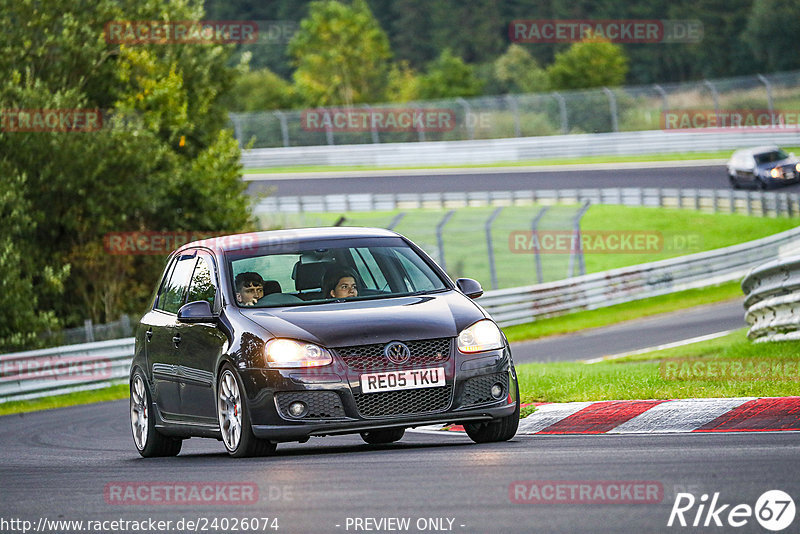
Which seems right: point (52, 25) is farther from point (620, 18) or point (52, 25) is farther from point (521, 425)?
point (620, 18)

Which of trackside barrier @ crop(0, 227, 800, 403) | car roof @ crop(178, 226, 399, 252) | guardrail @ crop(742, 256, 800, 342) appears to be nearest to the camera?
car roof @ crop(178, 226, 399, 252)

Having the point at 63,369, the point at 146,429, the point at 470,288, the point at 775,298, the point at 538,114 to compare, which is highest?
the point at 470,288

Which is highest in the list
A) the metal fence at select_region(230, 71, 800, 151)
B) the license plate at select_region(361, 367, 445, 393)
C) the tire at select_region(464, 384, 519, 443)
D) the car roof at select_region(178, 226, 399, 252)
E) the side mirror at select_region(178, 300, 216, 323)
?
the car roof at select_region(178, 226, 399, 252)

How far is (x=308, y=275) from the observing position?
993cm

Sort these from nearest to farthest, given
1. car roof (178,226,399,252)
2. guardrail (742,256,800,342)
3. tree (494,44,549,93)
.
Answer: car roof (178,226,399,252) < guardrail (742,256,800,342) < tree (494,44,549,93)

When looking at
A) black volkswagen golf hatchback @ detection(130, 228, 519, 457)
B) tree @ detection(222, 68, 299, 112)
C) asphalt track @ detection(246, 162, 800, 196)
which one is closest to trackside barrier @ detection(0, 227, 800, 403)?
asphalt track @ detection(246, 162, 800, 196)

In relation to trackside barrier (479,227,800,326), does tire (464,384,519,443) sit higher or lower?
higher

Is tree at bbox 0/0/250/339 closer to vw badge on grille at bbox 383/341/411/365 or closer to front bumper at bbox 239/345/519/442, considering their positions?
front bumper at bbox 239/345/519/442

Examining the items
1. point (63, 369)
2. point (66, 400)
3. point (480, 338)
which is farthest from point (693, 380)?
point (63, 369)

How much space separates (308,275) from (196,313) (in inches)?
33.9

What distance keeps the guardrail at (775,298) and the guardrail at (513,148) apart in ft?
120

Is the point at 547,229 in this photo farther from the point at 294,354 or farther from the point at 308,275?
the point at 294,354

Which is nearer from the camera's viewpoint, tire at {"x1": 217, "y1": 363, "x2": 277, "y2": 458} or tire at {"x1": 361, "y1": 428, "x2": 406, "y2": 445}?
tire at {"x1": 217, "y1": 363, "x2": 277, "y2": 458}

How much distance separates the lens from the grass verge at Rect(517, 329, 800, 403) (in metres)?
10.6
